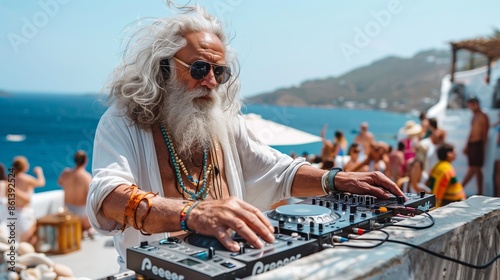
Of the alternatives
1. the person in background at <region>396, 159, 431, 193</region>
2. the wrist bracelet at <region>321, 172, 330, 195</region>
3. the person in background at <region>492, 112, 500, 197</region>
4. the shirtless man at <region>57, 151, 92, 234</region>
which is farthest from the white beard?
the person in background at <region>492, 112, 500, 197</region>

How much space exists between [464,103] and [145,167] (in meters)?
12.3

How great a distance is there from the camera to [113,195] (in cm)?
161

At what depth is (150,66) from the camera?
6.90 ft

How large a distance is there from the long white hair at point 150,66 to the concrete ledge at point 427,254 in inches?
44.9

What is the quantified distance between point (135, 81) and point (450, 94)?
1215 cm

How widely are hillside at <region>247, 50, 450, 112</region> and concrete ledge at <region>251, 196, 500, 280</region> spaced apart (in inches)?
3903

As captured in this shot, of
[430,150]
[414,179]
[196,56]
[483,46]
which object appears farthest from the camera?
[483,46]

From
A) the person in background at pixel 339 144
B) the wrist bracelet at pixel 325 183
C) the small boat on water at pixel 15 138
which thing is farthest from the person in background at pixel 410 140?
the small boat on water at pixel 15 138

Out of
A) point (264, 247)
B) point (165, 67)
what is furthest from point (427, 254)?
point (165, 67)

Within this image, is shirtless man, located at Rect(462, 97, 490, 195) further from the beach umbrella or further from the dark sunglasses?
the dark sunglasses

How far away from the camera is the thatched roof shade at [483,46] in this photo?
11781 mm

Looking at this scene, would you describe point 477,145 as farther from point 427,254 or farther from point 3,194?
point 427,254

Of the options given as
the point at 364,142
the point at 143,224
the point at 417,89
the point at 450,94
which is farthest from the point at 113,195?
the point at 417,89

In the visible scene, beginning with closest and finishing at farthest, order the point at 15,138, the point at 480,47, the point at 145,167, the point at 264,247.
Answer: the point at 264,247, the point at 145,167, the point at 480,47, the point at 15,138
